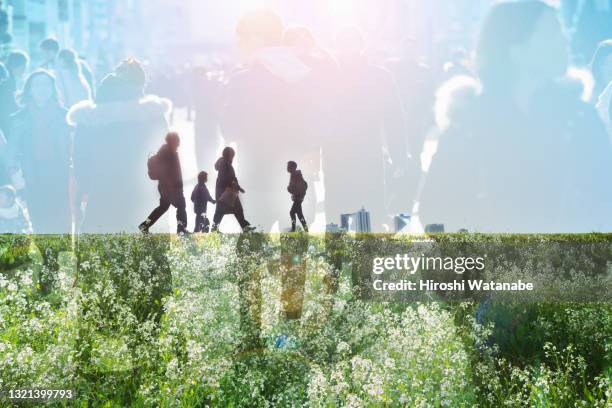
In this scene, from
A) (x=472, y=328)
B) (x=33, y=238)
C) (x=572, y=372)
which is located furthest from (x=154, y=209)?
(x=572, y=372)

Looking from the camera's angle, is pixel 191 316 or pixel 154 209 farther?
pixel 154 209

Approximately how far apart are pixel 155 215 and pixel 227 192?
5.50 ft

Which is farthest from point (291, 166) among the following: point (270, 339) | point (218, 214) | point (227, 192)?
point (270, 339)

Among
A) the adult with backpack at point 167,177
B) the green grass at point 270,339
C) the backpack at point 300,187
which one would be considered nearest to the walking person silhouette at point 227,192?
the adult with backpack at point 167,177

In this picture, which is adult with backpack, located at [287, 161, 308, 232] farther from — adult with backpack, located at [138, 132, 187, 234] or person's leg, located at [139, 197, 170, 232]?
person's leg, located at [139, 197, 170, 232]

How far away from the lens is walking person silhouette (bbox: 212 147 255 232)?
13930mm

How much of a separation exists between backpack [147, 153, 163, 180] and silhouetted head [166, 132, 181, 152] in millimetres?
372

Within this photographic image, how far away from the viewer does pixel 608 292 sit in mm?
10664

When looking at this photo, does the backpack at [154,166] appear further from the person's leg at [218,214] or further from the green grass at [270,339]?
the green grass at [270,339]

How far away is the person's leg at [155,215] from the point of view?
13445mm

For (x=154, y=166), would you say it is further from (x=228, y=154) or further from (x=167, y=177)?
(x=228, y=154)

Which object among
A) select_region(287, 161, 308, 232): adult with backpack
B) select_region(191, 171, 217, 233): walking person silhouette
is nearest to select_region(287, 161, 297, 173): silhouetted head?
select_region(287, 161, 308, 232): adult with backpack

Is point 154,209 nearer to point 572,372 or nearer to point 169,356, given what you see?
point 169,356

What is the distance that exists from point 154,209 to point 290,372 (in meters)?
7.32
